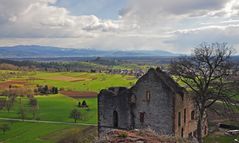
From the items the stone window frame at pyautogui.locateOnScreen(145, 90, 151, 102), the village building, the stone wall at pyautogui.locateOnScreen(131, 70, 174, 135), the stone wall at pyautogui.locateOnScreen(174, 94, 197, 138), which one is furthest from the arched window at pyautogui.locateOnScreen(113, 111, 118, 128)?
the stone wall at pyautogui.locateOnScreen(174, 94, 197, 138)

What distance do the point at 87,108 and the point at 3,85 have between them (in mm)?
57510

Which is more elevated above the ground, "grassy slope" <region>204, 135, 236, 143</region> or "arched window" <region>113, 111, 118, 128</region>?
"arched window" <region>113, 111, 118, 128</region>

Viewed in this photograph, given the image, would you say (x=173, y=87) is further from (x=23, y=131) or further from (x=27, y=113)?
(x=27, y=113)

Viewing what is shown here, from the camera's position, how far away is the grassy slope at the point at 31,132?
2618 inches

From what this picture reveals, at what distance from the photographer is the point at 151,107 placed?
121 ft

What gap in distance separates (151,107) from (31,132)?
139 ft

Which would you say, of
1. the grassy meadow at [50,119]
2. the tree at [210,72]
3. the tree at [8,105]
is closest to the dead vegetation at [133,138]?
the tree at [210,72]

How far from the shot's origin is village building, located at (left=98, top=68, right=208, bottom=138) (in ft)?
118

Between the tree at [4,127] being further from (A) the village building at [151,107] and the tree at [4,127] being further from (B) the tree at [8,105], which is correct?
(A) the village building at [151,107]

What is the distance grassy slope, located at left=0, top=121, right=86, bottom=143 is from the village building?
91.7 feet

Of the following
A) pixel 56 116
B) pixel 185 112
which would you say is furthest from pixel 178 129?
pixel 56 116

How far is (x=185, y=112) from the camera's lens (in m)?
38.7

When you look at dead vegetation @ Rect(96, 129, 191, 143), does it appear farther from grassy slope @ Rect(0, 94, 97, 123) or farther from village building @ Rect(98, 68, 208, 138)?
grassy slope @ Rect(0, 94, 97, 123)

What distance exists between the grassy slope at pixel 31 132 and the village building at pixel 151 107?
27953 mm
